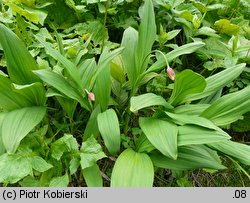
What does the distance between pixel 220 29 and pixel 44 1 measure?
112cm

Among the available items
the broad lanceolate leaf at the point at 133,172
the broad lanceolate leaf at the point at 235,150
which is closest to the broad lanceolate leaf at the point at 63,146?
the broad lanceolate leaf at the point at 133,172

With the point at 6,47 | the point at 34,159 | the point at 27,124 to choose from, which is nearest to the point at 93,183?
the point at 34,159

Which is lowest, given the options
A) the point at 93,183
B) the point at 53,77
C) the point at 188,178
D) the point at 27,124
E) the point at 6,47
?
the point at 188,178

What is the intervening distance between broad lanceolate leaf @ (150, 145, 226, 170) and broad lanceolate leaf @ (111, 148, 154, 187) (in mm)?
71

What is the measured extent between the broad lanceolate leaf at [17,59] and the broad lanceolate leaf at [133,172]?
1.83 feet

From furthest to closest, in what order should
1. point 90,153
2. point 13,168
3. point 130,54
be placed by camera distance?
point 130,54, point 90,153, point 13,168

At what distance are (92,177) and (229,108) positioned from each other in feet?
2.20

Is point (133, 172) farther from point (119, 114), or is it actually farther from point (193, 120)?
point (119, 114)

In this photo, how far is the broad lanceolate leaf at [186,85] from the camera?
4.83 feet

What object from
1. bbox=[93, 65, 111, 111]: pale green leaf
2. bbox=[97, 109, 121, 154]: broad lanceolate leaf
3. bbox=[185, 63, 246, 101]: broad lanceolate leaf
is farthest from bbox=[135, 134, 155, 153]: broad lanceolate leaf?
bbox=[185, 63, 246, 101]: broad lanceolate leaf

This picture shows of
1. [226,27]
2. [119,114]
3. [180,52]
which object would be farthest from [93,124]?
[226,27]

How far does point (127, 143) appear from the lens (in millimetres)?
1695

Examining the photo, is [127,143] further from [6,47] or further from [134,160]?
[6,47]

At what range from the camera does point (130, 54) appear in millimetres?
1809
